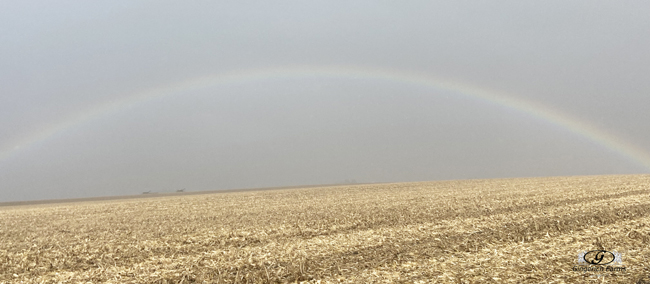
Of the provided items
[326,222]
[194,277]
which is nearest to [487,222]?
[326,222]

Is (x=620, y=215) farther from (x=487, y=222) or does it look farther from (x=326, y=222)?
(x=326, y=222)

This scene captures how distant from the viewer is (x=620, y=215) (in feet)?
57.1

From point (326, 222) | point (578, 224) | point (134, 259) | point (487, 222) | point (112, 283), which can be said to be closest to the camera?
point (112, 283)

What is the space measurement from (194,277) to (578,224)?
50.4ft

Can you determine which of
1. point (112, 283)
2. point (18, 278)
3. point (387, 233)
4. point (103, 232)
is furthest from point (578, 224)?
point (103, 232)

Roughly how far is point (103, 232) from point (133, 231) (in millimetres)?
1865

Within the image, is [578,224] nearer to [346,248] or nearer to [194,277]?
[346,248]

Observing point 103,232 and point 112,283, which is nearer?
point 112,283

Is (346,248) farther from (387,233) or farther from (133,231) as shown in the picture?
(133,231)

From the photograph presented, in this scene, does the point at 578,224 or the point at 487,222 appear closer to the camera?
the point at 578,224

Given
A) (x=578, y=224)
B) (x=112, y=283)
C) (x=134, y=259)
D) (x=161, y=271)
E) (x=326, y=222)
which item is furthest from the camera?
(x=326, y=222)

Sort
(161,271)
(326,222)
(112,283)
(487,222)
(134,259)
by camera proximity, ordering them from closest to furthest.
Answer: (112,283) < (161,271) < (134,259) < (487,222) < (326,222)

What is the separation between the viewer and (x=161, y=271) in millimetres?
11305

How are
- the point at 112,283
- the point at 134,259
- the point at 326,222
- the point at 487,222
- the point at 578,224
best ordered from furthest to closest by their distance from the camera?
the point at 326,222 → the point at 487,222 → the point at 578,224 → the point at 134,259 → the point at 112,283
